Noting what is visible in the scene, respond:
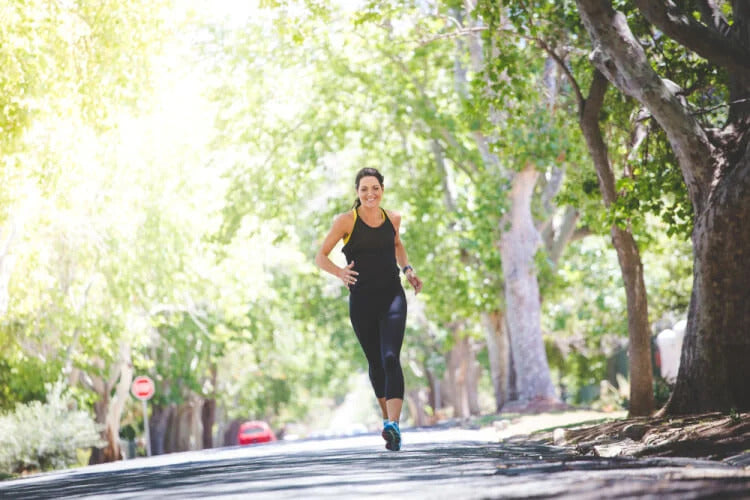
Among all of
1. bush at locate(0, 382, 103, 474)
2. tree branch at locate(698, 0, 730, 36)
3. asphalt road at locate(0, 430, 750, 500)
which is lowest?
asphalt road at locate(0, 430, 750, 500)

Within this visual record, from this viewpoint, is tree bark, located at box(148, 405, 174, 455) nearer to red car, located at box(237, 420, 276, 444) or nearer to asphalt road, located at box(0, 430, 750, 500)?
red car, located at box(237, 420, 276, 444)

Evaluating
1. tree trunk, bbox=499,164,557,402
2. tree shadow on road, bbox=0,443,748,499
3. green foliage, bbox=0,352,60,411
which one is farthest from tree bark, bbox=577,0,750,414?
green foliage, bbox=0,352,60,411

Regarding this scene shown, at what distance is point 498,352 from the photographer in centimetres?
3080

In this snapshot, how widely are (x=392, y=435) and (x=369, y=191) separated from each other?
6.77 ft

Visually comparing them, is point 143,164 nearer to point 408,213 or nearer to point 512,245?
point 512,245

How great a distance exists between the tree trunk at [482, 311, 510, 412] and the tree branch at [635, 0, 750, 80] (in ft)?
60.8

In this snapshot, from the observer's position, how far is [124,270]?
24.9 metres

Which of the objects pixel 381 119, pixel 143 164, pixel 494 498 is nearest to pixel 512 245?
pixel 381 119

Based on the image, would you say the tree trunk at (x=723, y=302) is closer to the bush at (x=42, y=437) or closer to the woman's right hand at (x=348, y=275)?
the woman's right hand at (x=348, y=275)

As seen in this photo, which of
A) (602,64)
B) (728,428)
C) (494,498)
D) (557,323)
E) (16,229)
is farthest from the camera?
(557,323)

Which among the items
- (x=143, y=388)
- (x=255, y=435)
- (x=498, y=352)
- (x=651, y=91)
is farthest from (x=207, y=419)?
(x=651, y=91)

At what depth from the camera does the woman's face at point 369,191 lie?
32.5ft

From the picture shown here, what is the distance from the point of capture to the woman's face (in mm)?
9906

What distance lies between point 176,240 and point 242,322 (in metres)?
10.3
